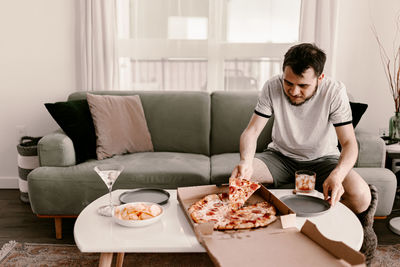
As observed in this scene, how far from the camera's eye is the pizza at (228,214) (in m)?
1.32

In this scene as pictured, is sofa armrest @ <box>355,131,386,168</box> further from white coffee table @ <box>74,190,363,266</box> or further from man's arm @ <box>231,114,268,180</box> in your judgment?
white coffee table @ <box>74,190,363,266</box>

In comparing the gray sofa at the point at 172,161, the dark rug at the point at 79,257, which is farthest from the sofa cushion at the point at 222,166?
the dark rug at the point at 79,257

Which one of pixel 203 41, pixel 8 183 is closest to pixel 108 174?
pixel 203 41

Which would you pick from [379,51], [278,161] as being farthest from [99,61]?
[379,51]

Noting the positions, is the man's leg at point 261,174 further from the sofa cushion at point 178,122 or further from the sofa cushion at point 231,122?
the sofa cushion at point 178,122

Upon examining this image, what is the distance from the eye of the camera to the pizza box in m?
1.09

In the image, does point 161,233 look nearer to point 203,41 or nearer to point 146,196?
point 146,196

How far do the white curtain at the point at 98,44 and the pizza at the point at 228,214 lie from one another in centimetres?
204

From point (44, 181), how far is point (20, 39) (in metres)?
1.59

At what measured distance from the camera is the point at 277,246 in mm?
1190

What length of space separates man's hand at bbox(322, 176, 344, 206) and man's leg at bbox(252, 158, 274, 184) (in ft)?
1.65

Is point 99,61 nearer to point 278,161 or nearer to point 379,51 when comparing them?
point 278,161

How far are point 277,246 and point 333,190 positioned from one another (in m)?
0.50

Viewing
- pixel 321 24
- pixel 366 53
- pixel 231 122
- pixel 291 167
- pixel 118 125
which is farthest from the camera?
pixel 366 53
